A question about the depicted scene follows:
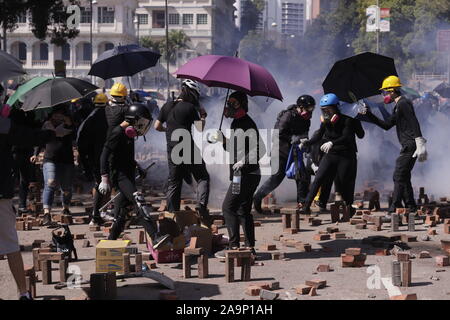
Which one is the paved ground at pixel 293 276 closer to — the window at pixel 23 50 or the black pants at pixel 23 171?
the black pants at pixel 23 171

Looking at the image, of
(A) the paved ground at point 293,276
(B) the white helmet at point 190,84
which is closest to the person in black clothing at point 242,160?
(A) the paved ground at point 293,276

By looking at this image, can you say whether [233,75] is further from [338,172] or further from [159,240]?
[338,172]

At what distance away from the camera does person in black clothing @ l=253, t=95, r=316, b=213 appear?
12.4m

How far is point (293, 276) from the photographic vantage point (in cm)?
812

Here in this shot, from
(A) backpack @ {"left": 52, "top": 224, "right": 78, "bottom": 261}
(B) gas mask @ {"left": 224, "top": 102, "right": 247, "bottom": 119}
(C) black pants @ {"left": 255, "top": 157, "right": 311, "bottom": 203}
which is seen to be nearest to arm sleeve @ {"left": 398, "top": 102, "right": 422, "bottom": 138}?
(C) black pants @ {"left": 255, "top": 157, "right": 311, "bottom": 203}

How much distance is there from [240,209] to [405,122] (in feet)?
11.2

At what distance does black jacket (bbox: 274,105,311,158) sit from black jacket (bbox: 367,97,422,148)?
57.0 inches

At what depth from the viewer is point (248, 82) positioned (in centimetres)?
875

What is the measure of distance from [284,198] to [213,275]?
6.43 metres

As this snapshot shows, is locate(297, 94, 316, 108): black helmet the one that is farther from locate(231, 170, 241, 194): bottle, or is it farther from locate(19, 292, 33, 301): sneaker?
locate(19, 292, 33, 301): sneaker

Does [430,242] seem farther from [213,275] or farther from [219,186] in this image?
[219,186]

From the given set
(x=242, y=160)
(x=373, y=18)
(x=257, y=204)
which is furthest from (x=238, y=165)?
(x=373, y=18)

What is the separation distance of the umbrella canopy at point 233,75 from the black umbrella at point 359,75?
10.8ft

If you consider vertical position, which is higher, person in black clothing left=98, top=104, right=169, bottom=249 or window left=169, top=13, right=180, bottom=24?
window left=169, top=13, right=180, bottom=24
